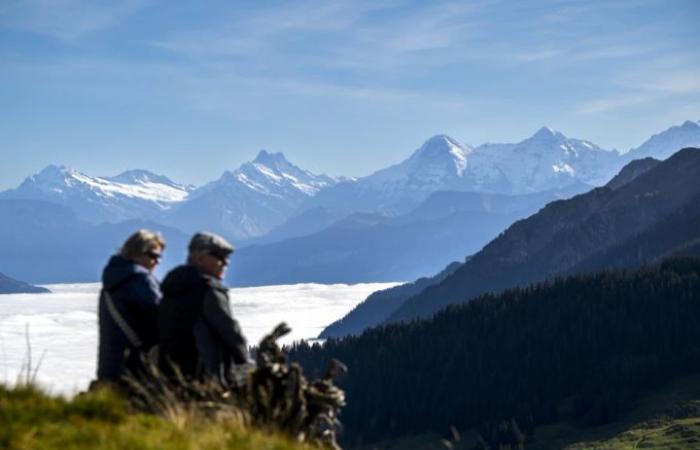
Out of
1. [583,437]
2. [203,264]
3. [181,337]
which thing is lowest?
[583,437]

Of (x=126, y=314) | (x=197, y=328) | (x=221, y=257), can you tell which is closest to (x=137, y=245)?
(x=126, y=314)

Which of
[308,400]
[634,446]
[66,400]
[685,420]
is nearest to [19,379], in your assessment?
[66,400]

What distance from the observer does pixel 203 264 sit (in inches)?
531

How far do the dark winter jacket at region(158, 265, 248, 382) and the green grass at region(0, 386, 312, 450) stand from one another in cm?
144

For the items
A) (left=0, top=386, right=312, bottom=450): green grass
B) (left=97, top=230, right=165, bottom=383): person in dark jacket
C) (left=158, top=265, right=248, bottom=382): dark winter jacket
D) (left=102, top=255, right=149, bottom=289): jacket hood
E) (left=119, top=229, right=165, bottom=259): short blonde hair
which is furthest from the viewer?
(left=119, top=229, right=165, bottom=259): short blonde hair

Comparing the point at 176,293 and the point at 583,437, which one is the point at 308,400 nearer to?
the point at 176,293

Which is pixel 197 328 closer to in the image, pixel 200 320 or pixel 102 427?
pixel 200 320

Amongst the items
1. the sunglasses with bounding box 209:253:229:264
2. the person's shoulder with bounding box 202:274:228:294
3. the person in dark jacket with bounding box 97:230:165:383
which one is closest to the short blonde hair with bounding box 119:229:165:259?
the person in dark jacket with bounding box 97:230:165:383

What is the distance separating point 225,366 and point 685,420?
193390 mm

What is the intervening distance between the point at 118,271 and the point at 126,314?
2.24ft

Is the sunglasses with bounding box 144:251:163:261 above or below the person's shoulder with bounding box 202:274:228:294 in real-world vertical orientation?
above

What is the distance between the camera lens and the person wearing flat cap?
13.1 metres

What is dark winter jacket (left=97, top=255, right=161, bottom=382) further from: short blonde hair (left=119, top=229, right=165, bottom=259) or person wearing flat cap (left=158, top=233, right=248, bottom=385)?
person wearing flat cap (left=158, top=233, right=248, bottom=385)

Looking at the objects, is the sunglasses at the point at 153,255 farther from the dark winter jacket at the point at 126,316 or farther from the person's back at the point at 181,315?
the person's back at the point at 181,315
